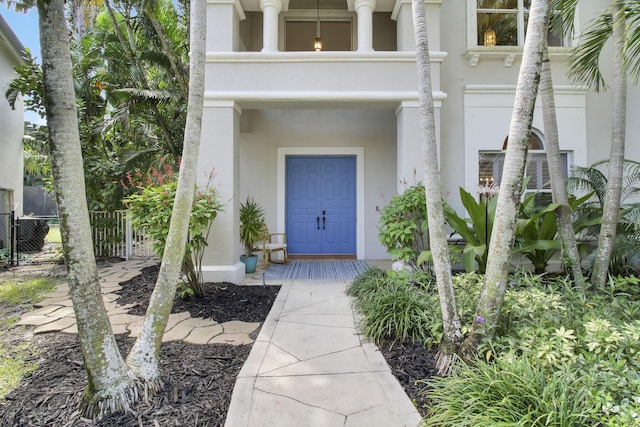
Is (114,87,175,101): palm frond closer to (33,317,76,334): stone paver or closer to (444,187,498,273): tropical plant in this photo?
(33,317,76,334): stone paver

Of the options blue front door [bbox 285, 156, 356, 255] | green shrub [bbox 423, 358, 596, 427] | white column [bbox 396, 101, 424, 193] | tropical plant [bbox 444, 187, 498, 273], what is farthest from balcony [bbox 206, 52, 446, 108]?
green shrub [bbox 423, 358, 596, 427]

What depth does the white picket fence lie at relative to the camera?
8.02m

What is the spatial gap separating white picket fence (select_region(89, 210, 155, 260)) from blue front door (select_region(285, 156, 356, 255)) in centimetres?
372

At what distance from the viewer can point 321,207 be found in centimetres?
772

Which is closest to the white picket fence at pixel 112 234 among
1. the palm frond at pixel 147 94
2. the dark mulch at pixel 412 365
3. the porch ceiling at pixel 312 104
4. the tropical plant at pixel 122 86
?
the tropical plant at pixel 122 86

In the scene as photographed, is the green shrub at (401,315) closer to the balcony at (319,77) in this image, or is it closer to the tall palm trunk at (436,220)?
the tall palm trunk at (436,220)

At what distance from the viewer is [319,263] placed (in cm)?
722

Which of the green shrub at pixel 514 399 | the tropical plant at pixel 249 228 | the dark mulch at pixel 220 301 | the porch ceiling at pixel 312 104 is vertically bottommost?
the dark mulch at pixel 220 301

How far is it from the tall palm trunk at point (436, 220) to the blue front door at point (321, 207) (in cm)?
479

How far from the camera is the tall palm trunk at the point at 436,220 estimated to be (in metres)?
2.73

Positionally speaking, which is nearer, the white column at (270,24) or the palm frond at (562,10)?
the palm frond at (562,10)

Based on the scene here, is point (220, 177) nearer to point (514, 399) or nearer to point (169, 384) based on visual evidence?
point (169, 384)

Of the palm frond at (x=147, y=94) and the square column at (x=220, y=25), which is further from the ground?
the square column at (x=220, y=25)

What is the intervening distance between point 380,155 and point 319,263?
2.88 meters
